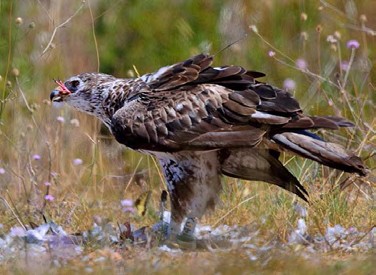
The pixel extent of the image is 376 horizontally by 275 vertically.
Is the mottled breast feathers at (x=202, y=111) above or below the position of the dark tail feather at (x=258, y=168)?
above

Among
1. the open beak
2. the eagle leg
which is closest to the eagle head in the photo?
the open beak

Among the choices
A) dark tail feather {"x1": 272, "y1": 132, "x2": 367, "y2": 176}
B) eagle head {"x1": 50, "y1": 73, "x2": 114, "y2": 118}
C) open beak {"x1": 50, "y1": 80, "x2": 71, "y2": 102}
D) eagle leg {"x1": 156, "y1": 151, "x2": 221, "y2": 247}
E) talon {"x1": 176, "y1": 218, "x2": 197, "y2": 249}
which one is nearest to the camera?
talon {"x1": 176, "y1": 218, "x2": 197, "y2": 249}

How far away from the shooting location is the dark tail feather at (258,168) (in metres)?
7.12

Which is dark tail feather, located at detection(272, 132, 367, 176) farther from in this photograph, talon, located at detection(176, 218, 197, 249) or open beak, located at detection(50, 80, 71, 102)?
open beak, located at detection(50, 80, 71, 102)

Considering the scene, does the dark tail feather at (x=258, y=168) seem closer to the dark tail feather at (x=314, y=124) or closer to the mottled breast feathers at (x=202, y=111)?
the mottled breast feathers at (x=202, y=111)

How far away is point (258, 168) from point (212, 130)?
42cm

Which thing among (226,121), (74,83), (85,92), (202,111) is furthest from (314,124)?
(74,83)

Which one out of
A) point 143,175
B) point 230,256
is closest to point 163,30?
point 143,175

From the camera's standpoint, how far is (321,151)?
6.90m

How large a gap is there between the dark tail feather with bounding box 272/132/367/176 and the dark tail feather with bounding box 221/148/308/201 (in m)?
0.22

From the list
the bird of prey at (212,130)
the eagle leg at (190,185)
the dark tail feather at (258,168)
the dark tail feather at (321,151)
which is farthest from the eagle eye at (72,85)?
the dark tail feather at (321,151)

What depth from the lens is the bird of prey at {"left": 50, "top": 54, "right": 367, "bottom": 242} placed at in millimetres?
6895

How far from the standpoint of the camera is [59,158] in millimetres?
8875

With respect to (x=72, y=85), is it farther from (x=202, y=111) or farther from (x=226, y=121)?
(x=226, y=121)
